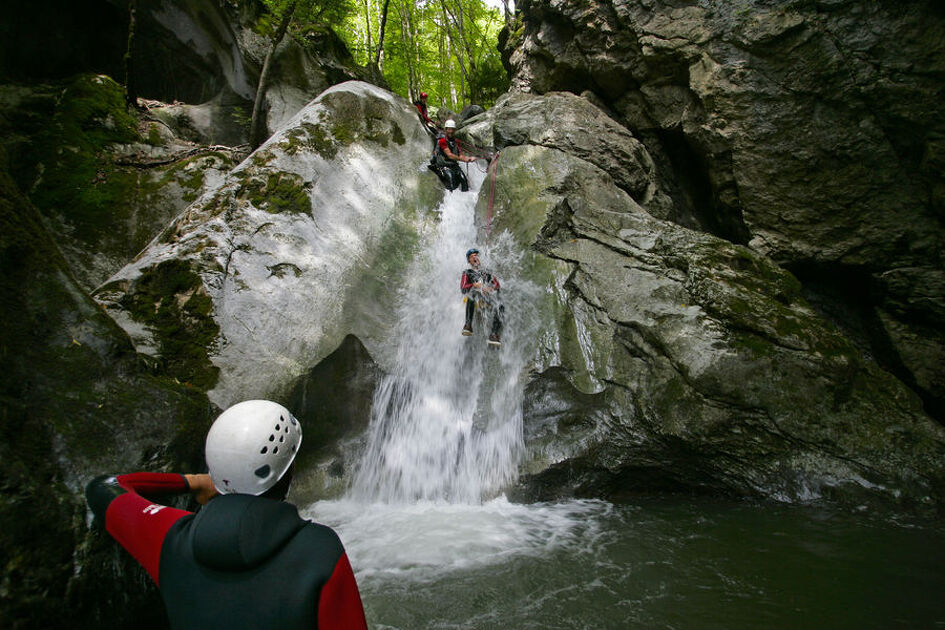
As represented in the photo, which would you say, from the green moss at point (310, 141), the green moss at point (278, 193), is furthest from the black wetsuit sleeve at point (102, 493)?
the green moss at point (310, 141)

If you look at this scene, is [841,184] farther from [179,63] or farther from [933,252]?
[179,63]

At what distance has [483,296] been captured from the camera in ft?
22.4

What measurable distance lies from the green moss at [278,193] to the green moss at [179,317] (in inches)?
63.7

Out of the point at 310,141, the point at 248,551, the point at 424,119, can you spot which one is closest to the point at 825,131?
the point at 424,119

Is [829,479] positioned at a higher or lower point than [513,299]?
lower

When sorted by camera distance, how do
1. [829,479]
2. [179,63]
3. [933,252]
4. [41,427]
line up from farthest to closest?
[179,63] < [933,252] < [829,479] < [41,427]

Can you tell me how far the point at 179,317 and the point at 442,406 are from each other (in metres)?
3.55

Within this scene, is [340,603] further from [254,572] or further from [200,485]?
[200,485]

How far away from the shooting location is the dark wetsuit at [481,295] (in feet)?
22.0

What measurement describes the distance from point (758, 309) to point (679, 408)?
6.18 ft

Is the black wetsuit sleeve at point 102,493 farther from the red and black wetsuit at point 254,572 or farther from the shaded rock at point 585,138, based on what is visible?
the shaded rock at point 585,138

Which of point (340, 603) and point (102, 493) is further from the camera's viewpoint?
point (102, 493)

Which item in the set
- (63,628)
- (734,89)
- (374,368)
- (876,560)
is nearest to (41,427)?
(63,628)

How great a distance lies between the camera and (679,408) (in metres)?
5.40
